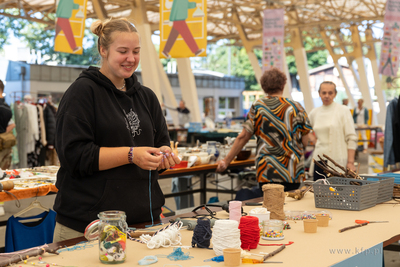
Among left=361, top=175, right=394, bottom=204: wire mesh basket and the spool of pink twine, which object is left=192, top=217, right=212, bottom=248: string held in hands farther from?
left=361, top=175, right=394, bottom=204: wire mesh basket

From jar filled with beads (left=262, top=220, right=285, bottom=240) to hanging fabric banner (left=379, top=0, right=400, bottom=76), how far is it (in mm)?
6508

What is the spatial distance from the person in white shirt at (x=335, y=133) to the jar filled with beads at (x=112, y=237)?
3.29m

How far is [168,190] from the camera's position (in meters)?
→ 8.16

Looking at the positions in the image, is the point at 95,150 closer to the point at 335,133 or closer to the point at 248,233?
the point at 248,233

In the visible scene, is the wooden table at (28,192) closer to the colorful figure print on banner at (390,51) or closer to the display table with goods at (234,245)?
the display table with goods at (234,245)

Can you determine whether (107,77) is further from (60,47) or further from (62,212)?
(60,47)

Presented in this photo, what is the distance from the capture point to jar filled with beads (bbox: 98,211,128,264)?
4.79ft

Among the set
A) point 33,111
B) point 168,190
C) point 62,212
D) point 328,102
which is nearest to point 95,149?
point 62,212

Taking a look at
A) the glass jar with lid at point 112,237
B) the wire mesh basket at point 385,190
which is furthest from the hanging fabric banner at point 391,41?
the glass jar with lid at point 112,237

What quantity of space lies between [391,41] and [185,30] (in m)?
3.99

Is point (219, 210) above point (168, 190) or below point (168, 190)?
above

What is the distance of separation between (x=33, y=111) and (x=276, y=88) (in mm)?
6411

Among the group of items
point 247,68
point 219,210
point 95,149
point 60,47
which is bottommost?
point 219,210

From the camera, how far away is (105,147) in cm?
181
